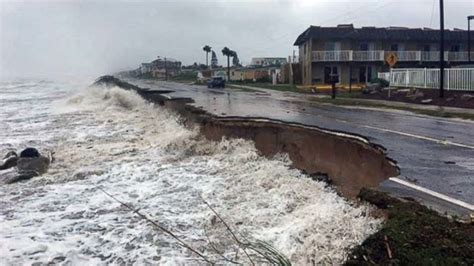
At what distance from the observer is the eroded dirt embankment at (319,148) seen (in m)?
9.02

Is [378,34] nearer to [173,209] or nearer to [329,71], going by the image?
[329,71]

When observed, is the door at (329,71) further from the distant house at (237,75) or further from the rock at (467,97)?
the rock at (467,97)

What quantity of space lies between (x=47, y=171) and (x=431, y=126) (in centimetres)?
1183

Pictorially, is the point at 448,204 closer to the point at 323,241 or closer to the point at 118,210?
the point at 323,241

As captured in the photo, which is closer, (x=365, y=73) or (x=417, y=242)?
(x=417, y=242)

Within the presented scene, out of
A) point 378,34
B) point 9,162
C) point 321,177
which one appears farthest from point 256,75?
point 321,177

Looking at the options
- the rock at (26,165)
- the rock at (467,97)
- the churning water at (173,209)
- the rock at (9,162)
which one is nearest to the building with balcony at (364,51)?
the rock at (467,97)


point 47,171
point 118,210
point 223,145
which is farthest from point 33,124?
point 118,210

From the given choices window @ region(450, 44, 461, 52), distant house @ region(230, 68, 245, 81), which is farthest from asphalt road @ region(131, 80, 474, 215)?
distant house @ region(230, 68, 245, 81)

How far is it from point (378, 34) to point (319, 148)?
44.7 metres

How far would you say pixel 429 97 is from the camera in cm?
2614

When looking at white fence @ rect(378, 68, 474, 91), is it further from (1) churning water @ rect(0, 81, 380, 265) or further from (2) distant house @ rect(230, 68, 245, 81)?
(2) distant house @ rect(230, 68, 245, 81)

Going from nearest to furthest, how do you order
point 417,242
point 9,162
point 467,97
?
point 417,242, point 9,162, point 467,97

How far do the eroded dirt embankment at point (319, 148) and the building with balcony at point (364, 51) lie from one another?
1426 inches
